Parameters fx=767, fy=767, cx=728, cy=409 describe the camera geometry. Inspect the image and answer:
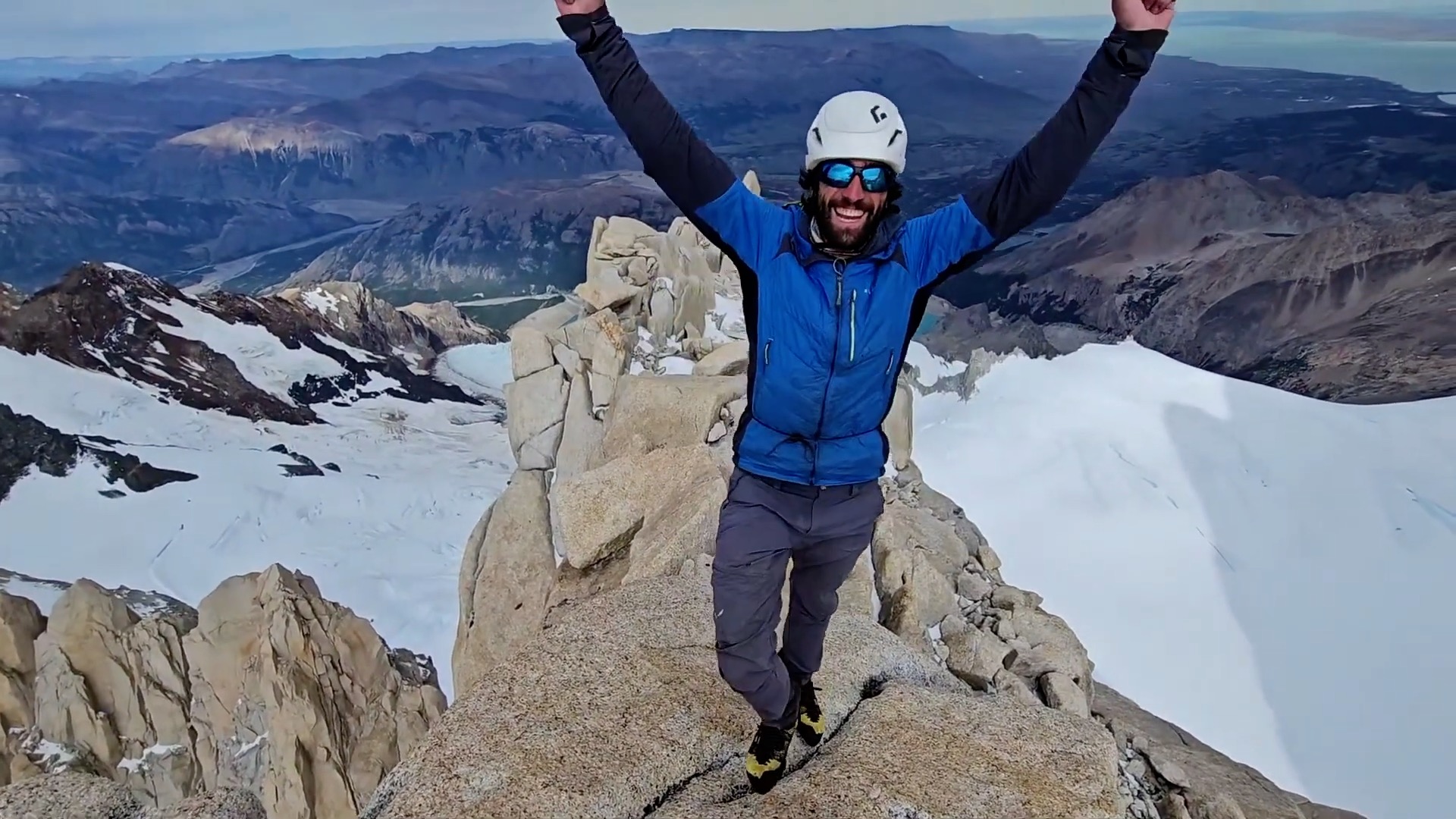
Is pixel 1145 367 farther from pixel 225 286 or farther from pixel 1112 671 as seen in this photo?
pixel 225 286

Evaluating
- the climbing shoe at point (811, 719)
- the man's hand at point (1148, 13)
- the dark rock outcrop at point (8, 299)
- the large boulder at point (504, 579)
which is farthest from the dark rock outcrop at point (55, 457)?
the man's hand at point (1148, 13)

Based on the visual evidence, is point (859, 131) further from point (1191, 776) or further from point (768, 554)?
point (1191, 776)

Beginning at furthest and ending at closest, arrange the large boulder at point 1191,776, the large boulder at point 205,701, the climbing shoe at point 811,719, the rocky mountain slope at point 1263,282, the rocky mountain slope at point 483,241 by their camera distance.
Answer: the rocky mountain slope at point 483,241 < the rocky mountain slope at point 1263,282 < the large boulder at point 205,701 < the large boulder at point 1191,776 < the climbing shoe at point 811,719

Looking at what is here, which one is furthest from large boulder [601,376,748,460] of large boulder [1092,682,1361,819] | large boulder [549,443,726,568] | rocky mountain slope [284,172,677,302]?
rocky mountain slope [284,172,677,302]

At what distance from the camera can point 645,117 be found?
301cm

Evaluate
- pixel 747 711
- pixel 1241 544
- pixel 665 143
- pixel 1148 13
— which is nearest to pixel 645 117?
pixel 665 143

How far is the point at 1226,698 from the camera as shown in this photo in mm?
20828

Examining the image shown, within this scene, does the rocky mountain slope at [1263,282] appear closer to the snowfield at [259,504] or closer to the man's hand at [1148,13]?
the snowfield at [259,504]

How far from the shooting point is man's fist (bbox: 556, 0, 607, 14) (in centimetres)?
285

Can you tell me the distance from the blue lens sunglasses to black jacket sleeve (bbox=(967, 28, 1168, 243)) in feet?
1.44

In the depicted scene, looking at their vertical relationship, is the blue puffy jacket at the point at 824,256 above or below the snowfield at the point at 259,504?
above

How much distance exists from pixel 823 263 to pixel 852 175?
0.40 metres

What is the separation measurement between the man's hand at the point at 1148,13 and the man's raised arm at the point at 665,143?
18cm

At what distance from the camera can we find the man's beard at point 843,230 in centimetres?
325
